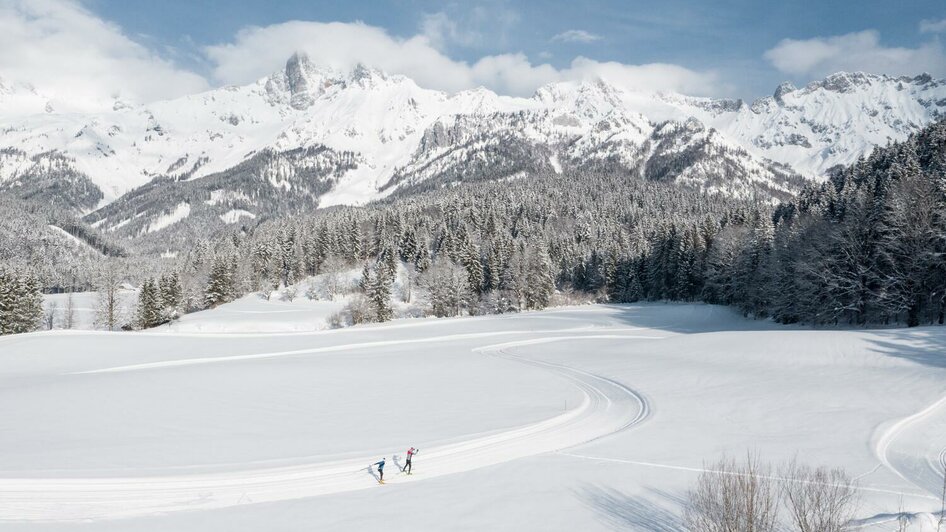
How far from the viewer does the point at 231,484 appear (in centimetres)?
1584

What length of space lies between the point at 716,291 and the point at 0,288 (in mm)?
107264

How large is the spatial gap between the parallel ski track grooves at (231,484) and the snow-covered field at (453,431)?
7cm

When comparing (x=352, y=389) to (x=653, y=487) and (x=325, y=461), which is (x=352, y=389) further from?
(x=653, y=487)

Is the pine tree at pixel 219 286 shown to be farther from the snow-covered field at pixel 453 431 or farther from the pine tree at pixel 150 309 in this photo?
the snow-covered field at pixel 453 431

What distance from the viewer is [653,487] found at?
14.7 m

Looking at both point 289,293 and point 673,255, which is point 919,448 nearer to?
point 673,255

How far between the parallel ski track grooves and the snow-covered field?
0.07 metres

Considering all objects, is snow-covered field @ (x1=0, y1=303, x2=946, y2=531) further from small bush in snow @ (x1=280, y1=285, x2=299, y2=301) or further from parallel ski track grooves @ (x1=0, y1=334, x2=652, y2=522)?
small bush in snow @ (x1=280, y1=285, x2=299, y2=301)

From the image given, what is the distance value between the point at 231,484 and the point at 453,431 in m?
8.65

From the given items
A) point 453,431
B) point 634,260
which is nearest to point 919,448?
point 453,431

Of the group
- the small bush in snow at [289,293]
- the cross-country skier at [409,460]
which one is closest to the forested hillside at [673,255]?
the small bush in snow at [289,293]

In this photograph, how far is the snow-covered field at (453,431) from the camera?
13.8 meters

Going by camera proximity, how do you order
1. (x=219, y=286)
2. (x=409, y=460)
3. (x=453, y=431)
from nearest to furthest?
(x=409, y=460) → (x=453, y=431) → (x=219, y=286)

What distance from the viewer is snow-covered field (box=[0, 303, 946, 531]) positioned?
13820mm
